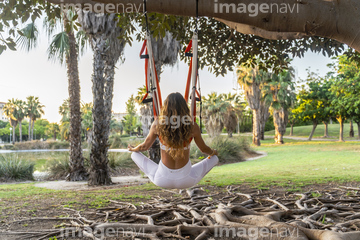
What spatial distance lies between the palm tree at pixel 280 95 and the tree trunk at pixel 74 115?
22587 mm

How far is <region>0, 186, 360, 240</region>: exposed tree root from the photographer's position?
384 centimetres

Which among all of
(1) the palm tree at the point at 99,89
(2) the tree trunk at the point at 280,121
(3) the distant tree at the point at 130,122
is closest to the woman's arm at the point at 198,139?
(1) the palm tree at the point at 99,89

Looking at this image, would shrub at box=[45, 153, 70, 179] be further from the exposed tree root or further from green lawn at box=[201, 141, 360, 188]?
the exposed tree root

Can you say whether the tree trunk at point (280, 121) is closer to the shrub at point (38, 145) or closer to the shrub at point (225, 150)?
the shrub at point (225, 150)

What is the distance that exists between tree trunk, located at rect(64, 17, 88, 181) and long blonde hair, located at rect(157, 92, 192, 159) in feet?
29.7

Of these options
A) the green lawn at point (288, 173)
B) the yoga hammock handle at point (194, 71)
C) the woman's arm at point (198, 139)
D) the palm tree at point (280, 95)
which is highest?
the palm tree at point (280, 95)

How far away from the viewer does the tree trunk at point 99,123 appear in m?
10.4

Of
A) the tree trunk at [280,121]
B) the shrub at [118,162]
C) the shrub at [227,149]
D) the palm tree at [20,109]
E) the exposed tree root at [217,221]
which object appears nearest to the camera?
the exposed tree root at [217,221]

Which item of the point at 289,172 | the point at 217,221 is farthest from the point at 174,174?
the point at 289,172

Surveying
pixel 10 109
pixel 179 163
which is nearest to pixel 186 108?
pixel 179 163

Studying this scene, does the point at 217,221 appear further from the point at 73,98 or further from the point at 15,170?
the point at 15,170

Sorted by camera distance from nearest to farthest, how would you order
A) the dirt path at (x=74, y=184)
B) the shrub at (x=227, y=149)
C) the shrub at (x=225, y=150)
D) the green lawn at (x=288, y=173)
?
the green lawn at (x=288, y=173) < the dirt path at (x=74, y=184) < the shrub at (x=225, y=150) < the shrub at (x=227, y=149)

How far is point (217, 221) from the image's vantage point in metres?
4.33

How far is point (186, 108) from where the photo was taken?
3773 mm
